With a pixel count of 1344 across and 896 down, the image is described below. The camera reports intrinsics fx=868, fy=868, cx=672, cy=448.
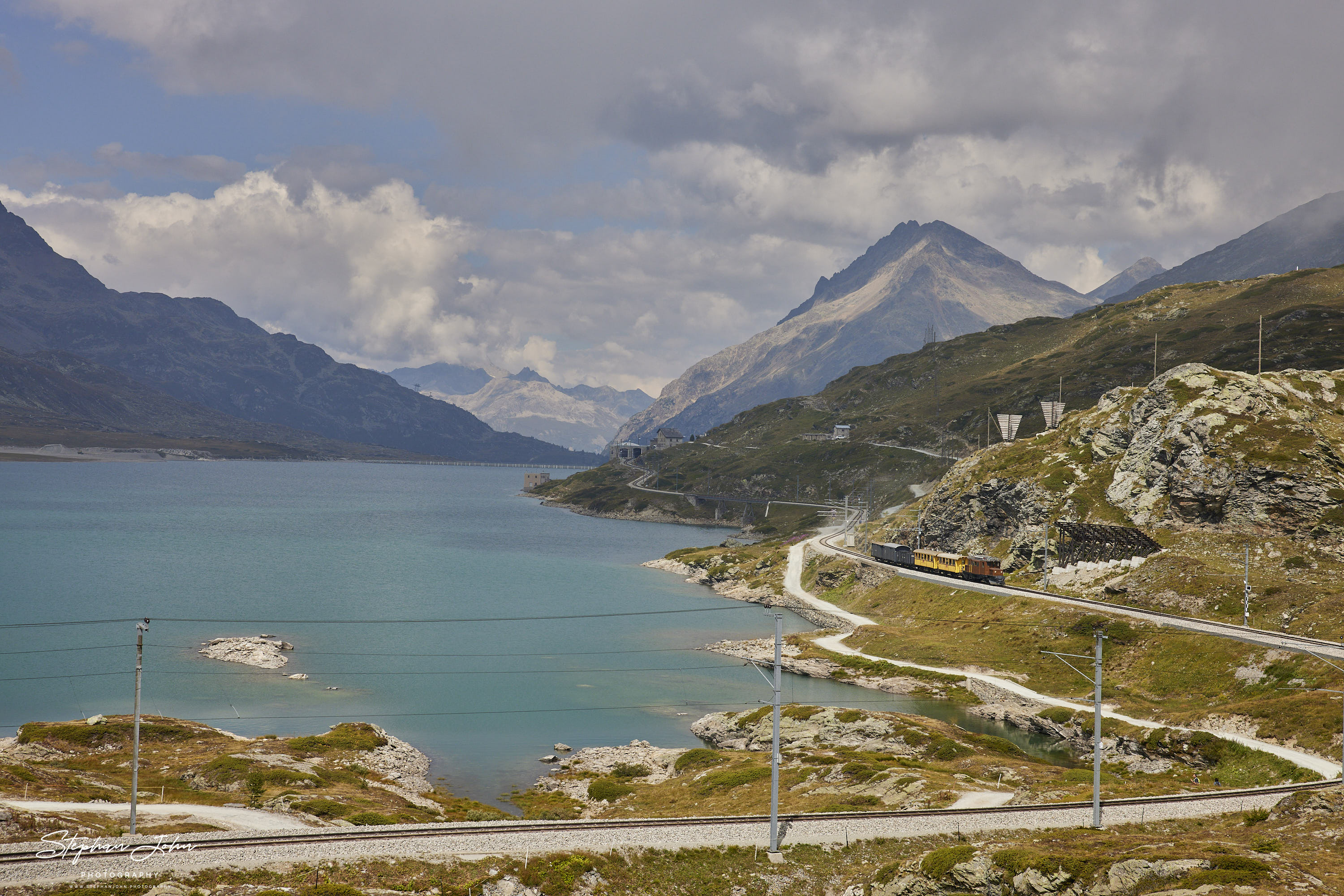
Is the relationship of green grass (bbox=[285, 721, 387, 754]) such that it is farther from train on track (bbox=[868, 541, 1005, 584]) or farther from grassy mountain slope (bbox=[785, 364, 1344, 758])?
train on track (bbox=[868, 541, 1005, 584])

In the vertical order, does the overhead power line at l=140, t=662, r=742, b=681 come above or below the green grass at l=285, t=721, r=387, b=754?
below

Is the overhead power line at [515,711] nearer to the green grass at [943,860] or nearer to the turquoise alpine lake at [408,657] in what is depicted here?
the turquoise alpine lake at [408,657]

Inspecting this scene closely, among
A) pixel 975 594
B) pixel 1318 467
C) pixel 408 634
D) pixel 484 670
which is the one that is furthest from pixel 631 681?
pixel 1318 467

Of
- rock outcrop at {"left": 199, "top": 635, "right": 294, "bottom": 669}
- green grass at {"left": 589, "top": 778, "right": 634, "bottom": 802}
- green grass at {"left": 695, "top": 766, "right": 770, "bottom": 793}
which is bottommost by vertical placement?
rock outcrop at {"left": 199, "top": 635, "right": 294, "bottom": 669}

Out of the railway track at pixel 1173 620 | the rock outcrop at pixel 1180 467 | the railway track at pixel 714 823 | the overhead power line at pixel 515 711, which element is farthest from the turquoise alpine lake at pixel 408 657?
the rock outcrop at pixel 1180 467

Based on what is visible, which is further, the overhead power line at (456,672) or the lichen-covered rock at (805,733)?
the overhead power line at (456,672)

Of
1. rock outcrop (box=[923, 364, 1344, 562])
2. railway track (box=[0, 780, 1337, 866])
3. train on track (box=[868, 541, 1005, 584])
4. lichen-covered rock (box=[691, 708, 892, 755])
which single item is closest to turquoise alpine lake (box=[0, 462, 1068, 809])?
lichen-covered rock (box=[691, 708, 892, 755])
